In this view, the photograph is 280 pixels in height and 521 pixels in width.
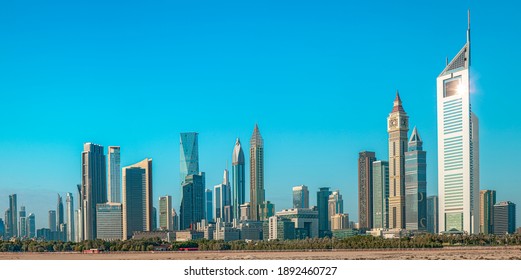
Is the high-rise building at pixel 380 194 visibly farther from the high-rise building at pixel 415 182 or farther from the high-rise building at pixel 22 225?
the high-rise building at pixel 22 225

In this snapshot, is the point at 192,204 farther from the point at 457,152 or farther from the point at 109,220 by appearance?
the point at 457,152

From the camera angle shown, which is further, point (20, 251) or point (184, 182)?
point (184, 182)

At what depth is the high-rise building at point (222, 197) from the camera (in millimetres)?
68000

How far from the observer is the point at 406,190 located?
62594mm

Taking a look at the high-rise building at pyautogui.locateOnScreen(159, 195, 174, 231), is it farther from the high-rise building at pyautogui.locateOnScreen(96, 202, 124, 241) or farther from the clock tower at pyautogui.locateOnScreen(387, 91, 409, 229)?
the clock tower at pyautogui.locateOnScreen(387, 91, 409, 229)

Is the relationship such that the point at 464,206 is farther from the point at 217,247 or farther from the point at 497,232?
the point at 217,247

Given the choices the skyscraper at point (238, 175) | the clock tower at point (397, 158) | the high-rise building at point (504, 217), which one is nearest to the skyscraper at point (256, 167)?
the skyscraper at point (238, 175)

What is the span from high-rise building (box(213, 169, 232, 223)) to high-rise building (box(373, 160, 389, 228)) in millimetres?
11765

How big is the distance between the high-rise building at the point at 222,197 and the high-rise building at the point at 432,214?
16.1 meters

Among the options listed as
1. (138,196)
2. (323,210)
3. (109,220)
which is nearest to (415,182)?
(323,210)

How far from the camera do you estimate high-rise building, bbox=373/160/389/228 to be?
62.0m
